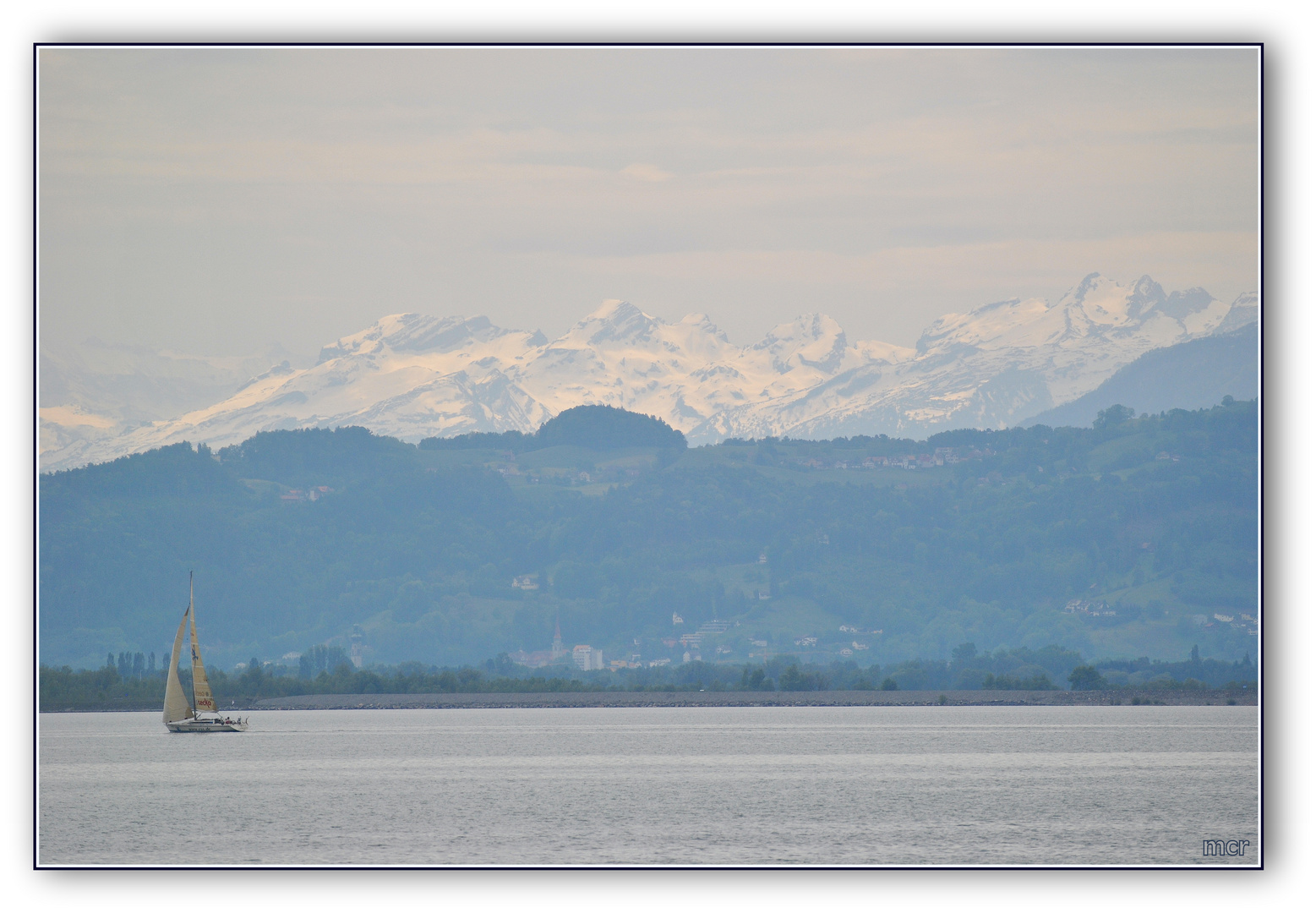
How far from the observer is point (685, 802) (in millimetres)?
66000

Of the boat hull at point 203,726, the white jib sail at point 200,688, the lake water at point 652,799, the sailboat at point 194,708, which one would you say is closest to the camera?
the lake water at point 652,799

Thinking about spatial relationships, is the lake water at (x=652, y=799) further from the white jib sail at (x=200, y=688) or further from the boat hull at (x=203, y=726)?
the white jib sail at (x=200, y=688)

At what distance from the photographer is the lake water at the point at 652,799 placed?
50.1m

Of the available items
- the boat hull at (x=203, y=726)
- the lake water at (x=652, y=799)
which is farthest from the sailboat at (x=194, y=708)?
the lake water at (x=652, y=799)

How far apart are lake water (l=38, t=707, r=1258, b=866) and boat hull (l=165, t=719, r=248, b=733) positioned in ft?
3.68

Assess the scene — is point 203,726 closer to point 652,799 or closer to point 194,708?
point 194,708

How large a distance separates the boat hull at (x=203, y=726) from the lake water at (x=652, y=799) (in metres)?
1.12

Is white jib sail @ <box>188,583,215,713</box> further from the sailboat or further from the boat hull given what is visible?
Result: the boat hull

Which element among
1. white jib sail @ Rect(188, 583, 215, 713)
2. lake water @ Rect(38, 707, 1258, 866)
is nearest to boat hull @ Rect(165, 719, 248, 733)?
lake water @ Rect(38, 707, 1258, 866)

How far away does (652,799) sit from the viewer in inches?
2680

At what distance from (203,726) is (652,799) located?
6809 centimetres

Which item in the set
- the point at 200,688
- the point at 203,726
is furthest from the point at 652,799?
the point at 203,726

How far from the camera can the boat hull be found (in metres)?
124
